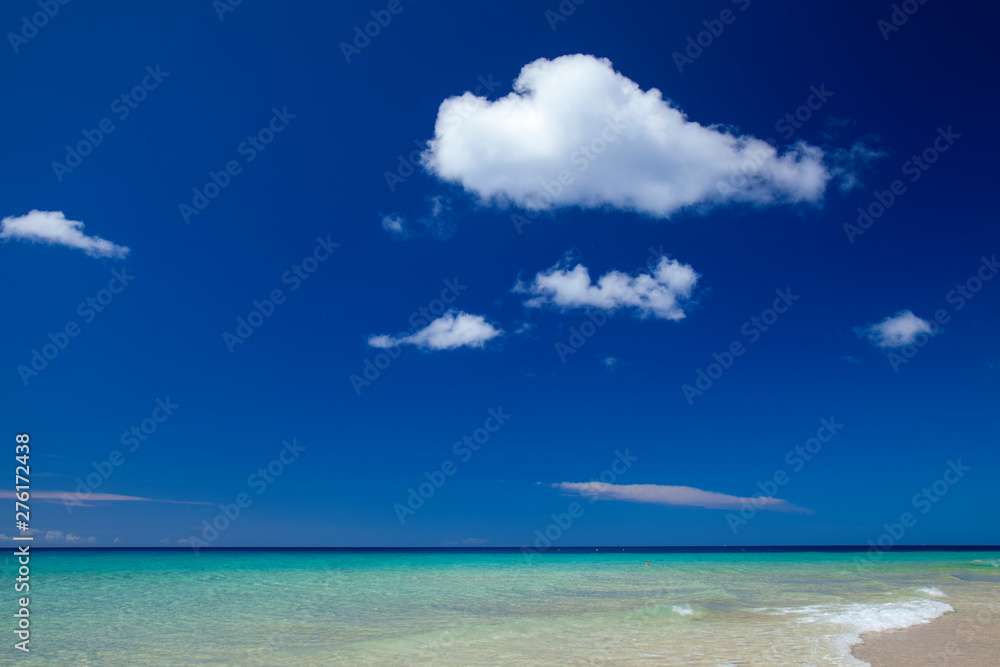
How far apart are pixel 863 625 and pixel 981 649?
2.91 m

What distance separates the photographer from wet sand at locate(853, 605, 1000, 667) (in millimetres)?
10422

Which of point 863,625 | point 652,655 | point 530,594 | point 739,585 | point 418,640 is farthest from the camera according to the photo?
point 739,585

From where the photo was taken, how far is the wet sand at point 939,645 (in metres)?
10.4

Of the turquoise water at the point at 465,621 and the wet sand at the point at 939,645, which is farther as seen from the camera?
the turquoise water at the point at 465,621

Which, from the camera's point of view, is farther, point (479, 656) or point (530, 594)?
point (530, 594)

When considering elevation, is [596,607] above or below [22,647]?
below

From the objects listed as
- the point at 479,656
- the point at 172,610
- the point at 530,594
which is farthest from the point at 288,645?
the point at 530,594

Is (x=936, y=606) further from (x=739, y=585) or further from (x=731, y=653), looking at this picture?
(x=731, y=653)

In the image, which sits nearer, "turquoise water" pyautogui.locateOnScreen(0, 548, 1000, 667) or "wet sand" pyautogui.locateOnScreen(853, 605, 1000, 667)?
"wet sand" pyautogui.locateOnScreen(853, 605, 1000, 667)

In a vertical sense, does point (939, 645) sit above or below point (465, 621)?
above

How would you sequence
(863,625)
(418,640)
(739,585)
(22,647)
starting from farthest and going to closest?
1. (739,585)
2. (863,625)
3. (418,640)
4. (22,647)

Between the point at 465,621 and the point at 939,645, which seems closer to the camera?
the point at 939,645

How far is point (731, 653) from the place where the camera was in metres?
11.0

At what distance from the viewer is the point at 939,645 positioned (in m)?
11.8
